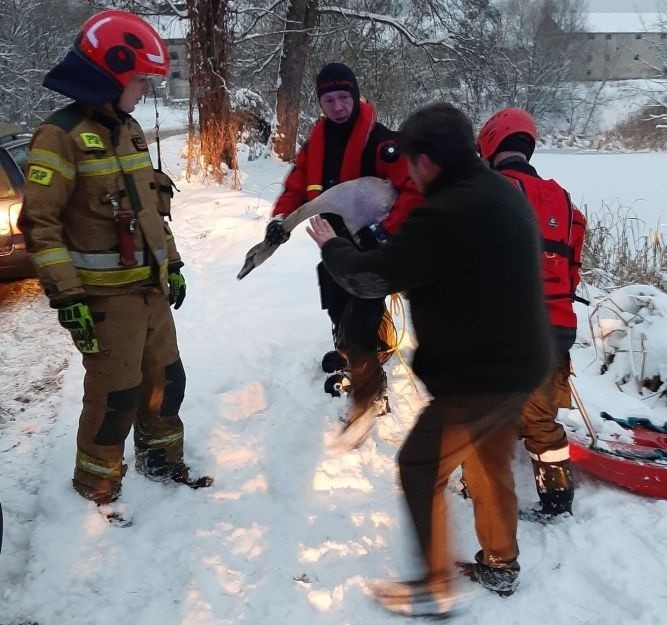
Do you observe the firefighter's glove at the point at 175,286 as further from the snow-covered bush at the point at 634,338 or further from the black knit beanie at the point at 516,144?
the snow-covered bush at the point at 634,338

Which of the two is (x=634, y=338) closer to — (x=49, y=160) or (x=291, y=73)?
(x=49, y=160)

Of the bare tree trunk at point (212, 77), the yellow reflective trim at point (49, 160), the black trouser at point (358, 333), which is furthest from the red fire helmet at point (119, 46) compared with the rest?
the bare tree trunk at point (212, 77)

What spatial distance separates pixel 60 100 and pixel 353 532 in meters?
30.3

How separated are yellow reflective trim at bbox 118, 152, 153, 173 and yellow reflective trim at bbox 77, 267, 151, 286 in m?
0.43

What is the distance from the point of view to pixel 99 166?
8.46 ft

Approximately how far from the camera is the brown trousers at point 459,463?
6.97ft

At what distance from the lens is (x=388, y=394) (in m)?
4.05

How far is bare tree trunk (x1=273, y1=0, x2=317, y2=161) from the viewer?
13.6m

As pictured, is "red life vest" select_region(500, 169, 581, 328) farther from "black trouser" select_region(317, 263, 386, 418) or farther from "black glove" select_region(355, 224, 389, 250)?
"black trouser" select_region(317, 263, 386, 418)

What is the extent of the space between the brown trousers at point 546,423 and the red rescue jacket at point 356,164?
1.03 meters

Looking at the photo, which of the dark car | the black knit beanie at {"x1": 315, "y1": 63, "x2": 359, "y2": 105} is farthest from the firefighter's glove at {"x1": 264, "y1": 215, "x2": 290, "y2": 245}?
the dark car

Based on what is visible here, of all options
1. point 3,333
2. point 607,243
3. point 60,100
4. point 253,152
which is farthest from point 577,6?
point 3,333

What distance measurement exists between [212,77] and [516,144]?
382 inches

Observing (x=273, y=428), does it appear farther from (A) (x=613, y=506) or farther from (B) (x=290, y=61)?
(B) (x=290, y=61)
